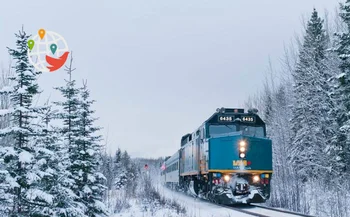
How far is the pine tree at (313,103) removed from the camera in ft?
74.6

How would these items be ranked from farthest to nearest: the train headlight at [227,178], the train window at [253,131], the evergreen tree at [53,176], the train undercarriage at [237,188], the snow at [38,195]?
the train window at [253,131]
the train headlight at [227,178]
the train undercarriage at [237,188]
the evergreen tree at [53,176]
the snow at [38,195]

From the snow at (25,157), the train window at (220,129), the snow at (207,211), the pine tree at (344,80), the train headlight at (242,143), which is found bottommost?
the snow at (207,211)

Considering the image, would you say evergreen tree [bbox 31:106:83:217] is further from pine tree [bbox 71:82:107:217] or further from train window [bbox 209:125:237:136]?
train window [bbox 209:125:237:136]

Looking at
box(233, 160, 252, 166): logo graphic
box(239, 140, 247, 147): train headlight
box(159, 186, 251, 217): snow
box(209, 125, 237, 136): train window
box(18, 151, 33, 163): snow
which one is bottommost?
box(159, 186, 251, 217): snow

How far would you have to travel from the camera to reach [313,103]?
923 inches

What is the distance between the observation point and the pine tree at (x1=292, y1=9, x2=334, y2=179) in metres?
22.8

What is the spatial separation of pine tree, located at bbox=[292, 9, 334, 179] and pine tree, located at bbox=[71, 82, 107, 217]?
11424mm

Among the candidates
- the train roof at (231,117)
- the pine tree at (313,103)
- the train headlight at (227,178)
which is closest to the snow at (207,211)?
the train headlight at (227,178)

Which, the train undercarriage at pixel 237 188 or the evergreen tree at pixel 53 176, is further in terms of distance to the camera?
the train undercarriage at pixel 237 188

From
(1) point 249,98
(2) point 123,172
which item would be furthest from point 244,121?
(2) point 123,172

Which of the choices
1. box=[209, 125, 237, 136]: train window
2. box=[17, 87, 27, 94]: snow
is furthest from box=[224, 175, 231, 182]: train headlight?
box=[17, 87, 27, 94]: snow

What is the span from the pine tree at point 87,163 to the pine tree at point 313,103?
1142 cm

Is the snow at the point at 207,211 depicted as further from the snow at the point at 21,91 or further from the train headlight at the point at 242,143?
the snow at the point at 21,91

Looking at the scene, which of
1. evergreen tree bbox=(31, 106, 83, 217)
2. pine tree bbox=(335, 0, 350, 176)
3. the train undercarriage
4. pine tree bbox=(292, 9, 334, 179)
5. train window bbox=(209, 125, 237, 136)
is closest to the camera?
evergreen tree bbox=(31, 106, 83, 217)
